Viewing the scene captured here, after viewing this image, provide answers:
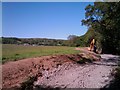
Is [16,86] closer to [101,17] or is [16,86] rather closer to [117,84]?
[117,84]

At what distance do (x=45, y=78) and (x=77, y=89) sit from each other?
2354 mm

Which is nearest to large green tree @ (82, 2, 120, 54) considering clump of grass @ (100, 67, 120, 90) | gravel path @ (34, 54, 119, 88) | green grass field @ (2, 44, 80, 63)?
green grass field @ (2, 44, 80, 63)

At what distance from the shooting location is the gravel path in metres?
11.8

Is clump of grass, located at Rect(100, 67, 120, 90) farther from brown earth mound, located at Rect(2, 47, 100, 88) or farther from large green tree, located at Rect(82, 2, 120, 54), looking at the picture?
large green tree, located at Rect(82, 2, 120, 54)

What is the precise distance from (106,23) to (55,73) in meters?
10.8

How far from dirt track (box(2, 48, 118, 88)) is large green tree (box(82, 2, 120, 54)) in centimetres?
679

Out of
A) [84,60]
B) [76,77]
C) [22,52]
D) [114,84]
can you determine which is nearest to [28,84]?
[76,77]

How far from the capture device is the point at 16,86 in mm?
10711

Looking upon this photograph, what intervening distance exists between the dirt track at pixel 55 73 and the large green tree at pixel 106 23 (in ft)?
22.3

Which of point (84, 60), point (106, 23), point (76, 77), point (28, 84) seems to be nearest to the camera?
point (28, 84)

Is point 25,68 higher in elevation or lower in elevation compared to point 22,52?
lower

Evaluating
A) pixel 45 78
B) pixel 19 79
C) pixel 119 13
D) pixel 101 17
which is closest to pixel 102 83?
pixel 45 78

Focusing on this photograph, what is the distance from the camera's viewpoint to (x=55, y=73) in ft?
44.8

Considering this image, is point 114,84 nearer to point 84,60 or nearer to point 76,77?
point 76,77
